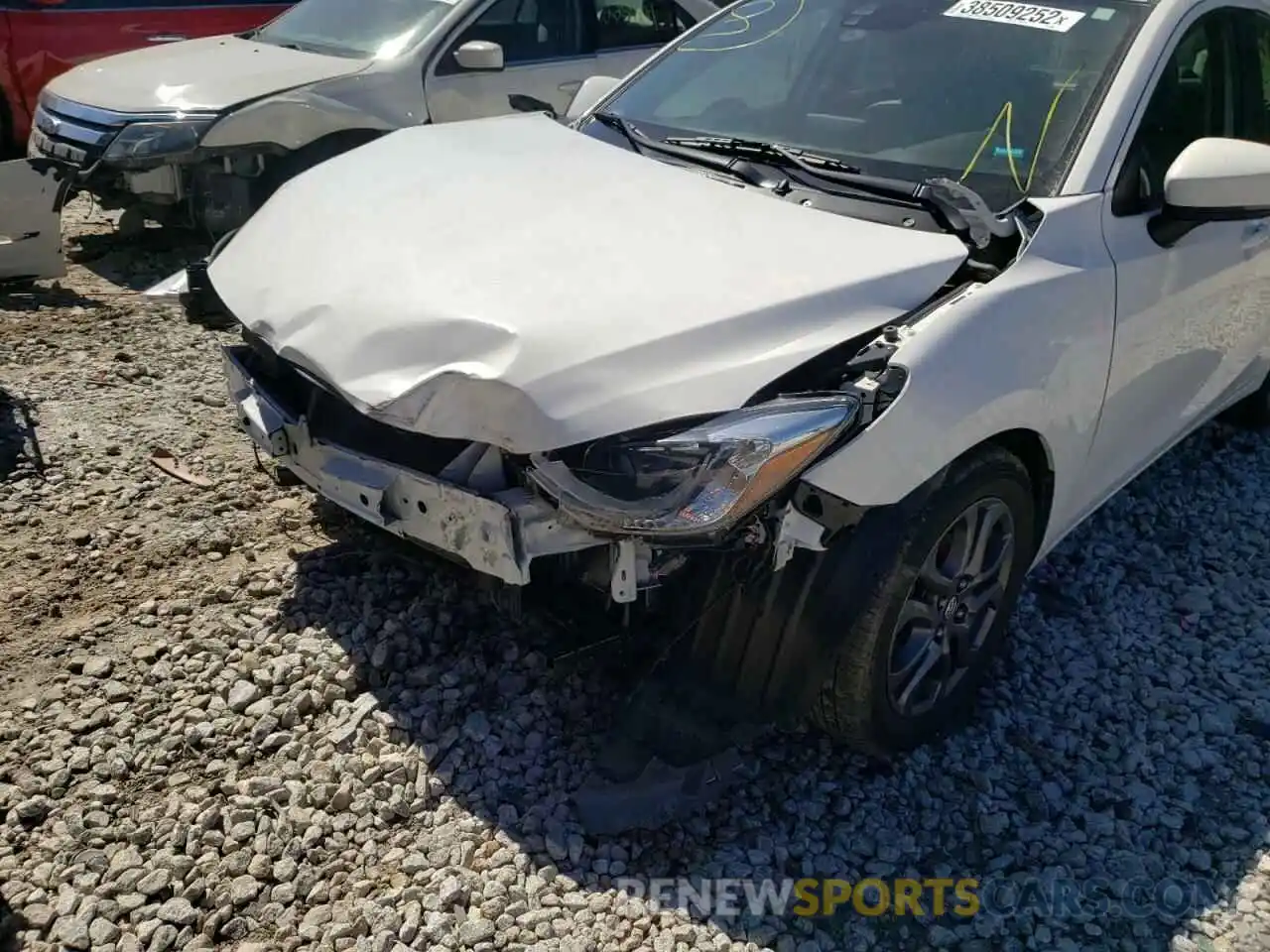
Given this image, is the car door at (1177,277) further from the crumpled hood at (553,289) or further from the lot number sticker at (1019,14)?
the crumpled hood at (553,289)

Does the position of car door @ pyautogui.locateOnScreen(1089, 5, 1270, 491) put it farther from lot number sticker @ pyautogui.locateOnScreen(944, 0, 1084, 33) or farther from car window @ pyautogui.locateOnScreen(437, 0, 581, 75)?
car window @ pyautogui.locateOnScreen(437, 0, 581, 75)

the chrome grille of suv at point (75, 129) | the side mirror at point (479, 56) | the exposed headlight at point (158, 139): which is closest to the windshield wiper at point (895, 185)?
the side mirror at point (479, 56)

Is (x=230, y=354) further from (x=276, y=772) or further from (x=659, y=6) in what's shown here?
(x=659, y=6)

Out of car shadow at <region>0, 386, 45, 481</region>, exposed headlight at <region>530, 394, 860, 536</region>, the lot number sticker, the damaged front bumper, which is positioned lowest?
car shadow at <region>0, 386, 45, 481</region>

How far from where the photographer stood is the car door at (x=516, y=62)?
6363 mm

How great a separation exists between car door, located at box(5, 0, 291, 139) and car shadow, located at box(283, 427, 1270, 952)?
240 inches

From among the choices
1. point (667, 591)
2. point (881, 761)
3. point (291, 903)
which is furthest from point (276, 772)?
point (881, 761)

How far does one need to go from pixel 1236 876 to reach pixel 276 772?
2.25 meters

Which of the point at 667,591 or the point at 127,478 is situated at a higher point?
the point at 667,591

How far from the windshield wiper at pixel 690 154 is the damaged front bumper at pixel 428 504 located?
47.8 inches

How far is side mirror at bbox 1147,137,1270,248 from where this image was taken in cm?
291

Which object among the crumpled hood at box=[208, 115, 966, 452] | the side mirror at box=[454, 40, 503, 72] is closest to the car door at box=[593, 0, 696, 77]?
the side mirror at box=[454, 40, 503, 72]

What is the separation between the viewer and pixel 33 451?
4141mm

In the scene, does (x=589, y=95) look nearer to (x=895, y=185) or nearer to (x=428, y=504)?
(x=895, y=185)
